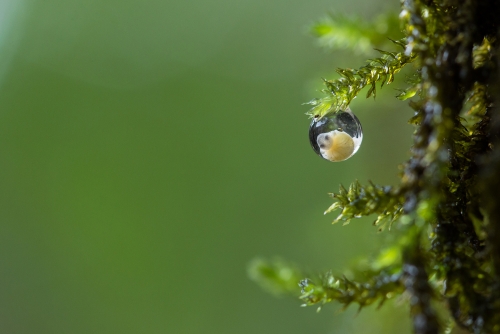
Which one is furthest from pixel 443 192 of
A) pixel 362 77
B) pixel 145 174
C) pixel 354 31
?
pixel 145 174

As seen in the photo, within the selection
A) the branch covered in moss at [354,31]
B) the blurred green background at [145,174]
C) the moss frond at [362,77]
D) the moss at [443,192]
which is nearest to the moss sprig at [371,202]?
the moss at [443,192]

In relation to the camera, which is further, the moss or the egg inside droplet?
the egg inside droplet

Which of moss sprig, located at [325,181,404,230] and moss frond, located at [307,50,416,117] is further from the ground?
moss frond, located at [307,50,416,117]

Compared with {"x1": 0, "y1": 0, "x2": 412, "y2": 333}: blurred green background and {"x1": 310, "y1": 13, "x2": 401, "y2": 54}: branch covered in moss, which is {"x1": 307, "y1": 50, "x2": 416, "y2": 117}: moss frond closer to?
{"x1": 310, "y1": 13, "x2": 401, "y2": 54}: branch covered in moss

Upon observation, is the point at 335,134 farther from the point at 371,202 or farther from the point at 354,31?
the point at 354,31

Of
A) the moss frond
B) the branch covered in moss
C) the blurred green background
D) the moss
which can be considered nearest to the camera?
the moss

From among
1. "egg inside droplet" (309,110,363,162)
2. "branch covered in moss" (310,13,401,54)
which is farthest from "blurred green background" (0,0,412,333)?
"egg inside droplet" (309,110,363,162)

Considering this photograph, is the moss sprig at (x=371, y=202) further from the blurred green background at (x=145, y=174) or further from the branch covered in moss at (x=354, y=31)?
the blurred green background at (x=145, y=174)
